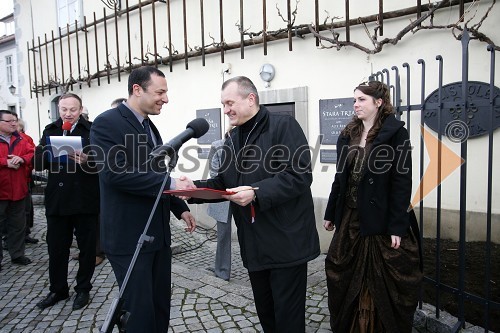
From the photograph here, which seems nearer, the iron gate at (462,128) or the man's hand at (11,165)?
the iron gate at (462,128)

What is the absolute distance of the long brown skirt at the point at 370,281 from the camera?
2861 mm

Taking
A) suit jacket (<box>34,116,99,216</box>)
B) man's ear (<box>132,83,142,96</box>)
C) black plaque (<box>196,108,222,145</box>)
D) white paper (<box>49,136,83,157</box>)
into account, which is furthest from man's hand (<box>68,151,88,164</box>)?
black plaque (<box>196,108,222,145</box>)

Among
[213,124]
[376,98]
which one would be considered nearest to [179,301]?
[376,98]

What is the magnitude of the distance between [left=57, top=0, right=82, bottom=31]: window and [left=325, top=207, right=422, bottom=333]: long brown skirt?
33.1 feet

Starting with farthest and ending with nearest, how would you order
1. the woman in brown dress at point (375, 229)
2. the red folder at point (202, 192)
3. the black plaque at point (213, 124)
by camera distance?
1. the black plaque at point (213, 124)
2. the woman in brown dress at point (375, 229)
3. the red folder at point (202, 192)

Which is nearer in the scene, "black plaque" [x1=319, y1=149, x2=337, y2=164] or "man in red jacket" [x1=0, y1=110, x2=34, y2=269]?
"man in red jacket" [x1=0, y1=110, x2=34, y2=269]

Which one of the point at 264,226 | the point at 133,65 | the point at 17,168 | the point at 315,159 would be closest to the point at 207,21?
the point at 133,65

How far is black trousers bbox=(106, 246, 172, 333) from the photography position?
2.50 m

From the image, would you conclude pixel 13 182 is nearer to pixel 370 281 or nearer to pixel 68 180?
pixel 68 180

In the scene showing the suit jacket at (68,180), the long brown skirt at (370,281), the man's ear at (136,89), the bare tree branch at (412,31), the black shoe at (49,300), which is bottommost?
the black shoe at (49,300)

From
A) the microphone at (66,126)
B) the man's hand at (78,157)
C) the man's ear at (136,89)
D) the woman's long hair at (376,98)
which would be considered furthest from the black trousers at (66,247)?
the woman's long hair at (376,98)

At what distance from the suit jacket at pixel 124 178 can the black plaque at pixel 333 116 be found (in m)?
3.60

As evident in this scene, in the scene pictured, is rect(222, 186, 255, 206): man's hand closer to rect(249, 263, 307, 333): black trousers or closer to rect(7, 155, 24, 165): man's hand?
rect(249, 263, 307, 333): black trousers

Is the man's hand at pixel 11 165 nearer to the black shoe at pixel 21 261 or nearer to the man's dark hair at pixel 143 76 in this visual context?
the black shoe at pixel 21 261
